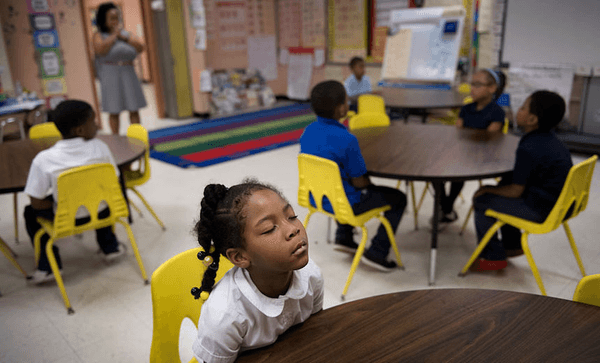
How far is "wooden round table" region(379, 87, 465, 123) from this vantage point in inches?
154

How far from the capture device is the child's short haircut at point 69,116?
7.45 feet

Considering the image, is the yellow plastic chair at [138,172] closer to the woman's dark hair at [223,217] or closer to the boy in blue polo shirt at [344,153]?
the boy in blue polo shirt at [344,153]

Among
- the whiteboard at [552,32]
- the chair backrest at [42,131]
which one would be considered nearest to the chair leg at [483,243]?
the chair backrest at [42,131]

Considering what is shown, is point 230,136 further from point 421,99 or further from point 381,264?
point 381,264

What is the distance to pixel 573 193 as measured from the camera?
2.12m

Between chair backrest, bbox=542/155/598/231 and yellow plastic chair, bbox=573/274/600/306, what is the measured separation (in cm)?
104

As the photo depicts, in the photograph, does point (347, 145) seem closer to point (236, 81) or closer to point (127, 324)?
point (127, 324)

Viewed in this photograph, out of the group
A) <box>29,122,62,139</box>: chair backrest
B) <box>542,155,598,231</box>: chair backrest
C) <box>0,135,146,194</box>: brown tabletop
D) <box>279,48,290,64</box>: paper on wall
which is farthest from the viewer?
<box>279,48,290,64</box>: paper on wall

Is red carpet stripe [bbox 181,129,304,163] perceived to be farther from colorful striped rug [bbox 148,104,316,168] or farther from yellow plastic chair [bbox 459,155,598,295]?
yellow plastic chair [bbox 459,155,598,295]

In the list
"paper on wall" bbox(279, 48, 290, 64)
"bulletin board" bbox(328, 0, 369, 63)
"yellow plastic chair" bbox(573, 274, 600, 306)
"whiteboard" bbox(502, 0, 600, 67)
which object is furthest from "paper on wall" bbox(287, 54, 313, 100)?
"yellow plastic chair" bbox(573, 274, 600, 306)

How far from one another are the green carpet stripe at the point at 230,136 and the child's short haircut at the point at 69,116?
295 cm

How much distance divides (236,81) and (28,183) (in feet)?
19.0

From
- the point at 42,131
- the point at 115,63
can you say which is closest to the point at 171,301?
the point at 42,131

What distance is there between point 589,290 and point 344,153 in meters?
1.32
